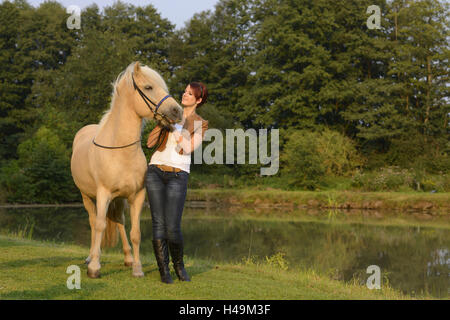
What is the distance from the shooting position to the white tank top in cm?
523

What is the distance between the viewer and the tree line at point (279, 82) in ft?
87.9

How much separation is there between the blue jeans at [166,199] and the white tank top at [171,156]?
0.07 meters

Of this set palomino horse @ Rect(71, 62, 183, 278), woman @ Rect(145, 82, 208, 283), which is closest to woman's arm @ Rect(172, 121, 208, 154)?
woman @ Rect(145, 82, 208, 283)

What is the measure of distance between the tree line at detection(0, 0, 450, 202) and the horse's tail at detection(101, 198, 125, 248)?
1821 centimetres

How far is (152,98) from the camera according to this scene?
16.9ft

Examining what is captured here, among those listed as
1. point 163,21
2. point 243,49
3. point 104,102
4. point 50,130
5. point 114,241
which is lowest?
point 114,241

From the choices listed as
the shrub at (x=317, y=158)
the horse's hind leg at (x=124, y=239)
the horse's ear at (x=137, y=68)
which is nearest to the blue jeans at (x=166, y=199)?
the horse's ear at (x=137, y=68)

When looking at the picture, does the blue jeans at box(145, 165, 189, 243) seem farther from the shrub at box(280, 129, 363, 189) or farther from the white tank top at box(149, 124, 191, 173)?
the shrub at box(280, 129, 363, 189)

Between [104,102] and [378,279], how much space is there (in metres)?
26.5

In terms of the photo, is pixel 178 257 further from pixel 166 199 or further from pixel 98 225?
pixel 98 225

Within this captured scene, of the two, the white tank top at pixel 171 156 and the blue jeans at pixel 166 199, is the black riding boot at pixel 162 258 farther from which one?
the white tank top at pixel 171 156
